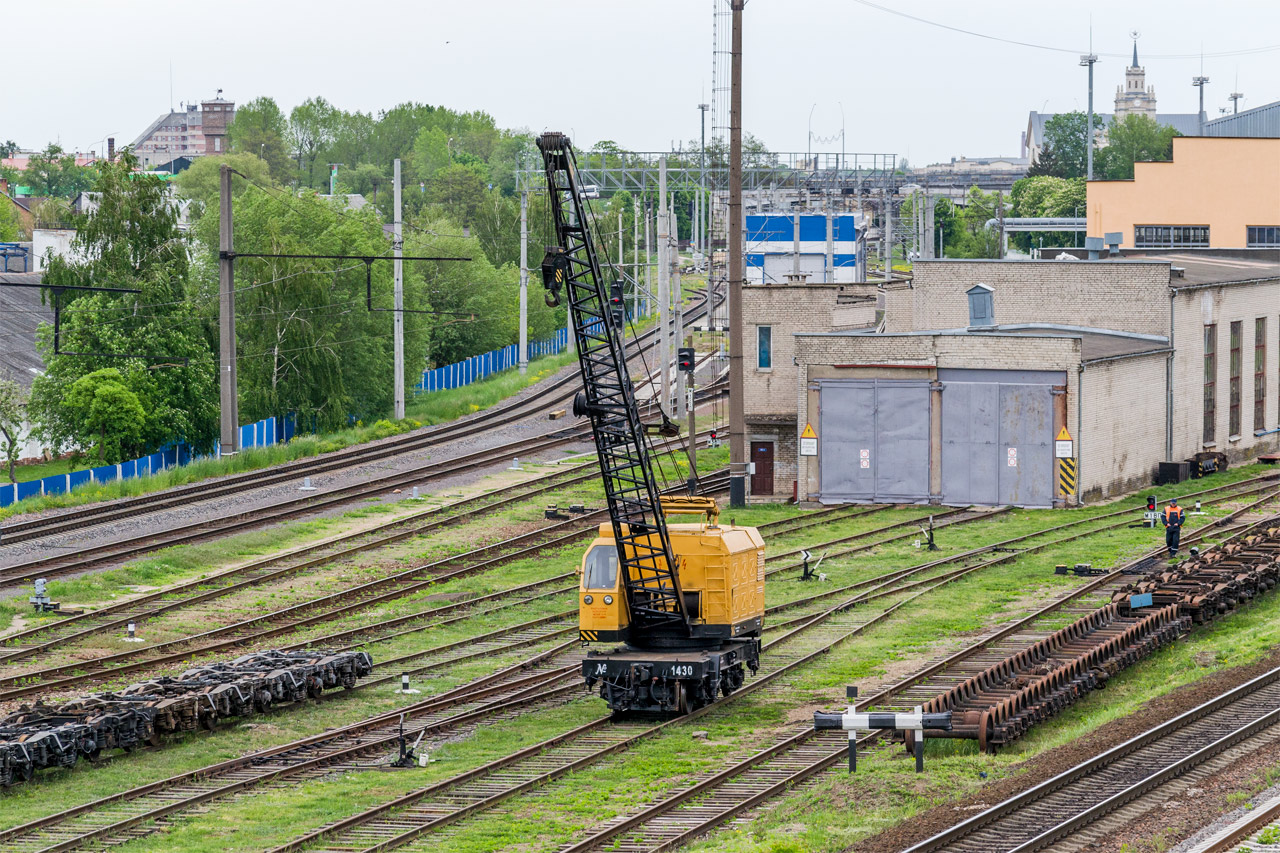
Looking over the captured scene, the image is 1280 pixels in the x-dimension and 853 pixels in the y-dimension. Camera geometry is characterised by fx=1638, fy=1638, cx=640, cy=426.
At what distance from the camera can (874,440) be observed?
47344 millimetres

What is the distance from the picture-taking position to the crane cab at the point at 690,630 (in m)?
23.4

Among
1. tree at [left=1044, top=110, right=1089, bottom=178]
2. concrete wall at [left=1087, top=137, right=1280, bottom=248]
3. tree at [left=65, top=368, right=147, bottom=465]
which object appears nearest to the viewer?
tree at [left=65, top=368, right=147, bottom=465]

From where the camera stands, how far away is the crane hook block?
76.6 ft

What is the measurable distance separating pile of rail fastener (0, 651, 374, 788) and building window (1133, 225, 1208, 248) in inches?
2755

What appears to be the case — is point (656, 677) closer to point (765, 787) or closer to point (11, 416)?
point (765, 787)

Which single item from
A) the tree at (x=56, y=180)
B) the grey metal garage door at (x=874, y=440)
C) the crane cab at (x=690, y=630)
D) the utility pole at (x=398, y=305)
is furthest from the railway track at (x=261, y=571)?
the tree at (x=56, y=180)

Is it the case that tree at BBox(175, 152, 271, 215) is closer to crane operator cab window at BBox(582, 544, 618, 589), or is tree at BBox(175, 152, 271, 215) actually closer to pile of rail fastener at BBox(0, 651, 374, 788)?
pile of rail fastener at BBox(0, 651, 374, 788)

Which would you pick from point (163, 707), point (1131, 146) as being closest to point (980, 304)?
point (163, 707)

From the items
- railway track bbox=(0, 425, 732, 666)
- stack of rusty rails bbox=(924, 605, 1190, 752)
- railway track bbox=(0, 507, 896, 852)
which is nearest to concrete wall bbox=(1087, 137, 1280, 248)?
railway track bbox=(0, 425, 732, 666)

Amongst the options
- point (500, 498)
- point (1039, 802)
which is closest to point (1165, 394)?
point (500, 498)

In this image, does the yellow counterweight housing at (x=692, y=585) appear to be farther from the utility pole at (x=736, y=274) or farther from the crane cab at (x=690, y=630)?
the utility pole at (x=736, y=274)

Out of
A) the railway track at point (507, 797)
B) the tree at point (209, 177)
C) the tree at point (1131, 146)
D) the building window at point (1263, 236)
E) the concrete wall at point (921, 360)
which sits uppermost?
the tree at point (1131, 146)

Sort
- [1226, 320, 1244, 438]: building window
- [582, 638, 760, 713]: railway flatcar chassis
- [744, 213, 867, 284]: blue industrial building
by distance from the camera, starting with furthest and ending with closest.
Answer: [744, 213, 867, 284]: blue industrial building
[1226, 320, 1244, 438]: building window
[582, 638, 760, 713]: railway flatcar chassis

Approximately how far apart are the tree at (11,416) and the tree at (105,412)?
5606 mm
